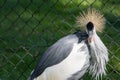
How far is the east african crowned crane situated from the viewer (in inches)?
130

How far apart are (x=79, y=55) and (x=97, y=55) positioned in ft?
0.36

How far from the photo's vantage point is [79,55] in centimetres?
331

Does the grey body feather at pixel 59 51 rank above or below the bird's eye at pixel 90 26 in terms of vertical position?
below

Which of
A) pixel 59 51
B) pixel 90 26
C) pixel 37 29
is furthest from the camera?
pixel 37 29

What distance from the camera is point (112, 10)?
187 inches

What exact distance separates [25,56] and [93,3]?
2.41ft

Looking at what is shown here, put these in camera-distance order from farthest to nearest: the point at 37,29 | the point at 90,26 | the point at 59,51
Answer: the point at 37,29 → the point at 59,51 → the point at 90,26

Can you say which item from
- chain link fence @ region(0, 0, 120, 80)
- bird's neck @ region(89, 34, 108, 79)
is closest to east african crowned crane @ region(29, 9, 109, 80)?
bird's neck @ region(89, 34, 108, 79)

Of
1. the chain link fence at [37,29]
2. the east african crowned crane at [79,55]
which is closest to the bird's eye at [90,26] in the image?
the east african crowned crane at [79,55]

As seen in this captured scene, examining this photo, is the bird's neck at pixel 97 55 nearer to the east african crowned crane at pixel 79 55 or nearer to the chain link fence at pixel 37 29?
the east african crowned crane at pixel 79 55

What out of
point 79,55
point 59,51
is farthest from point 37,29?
point 79,55

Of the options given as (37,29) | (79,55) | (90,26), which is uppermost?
(37,29)

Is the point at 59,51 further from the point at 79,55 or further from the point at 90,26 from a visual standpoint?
the point at 90,26

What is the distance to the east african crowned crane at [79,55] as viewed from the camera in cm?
331
